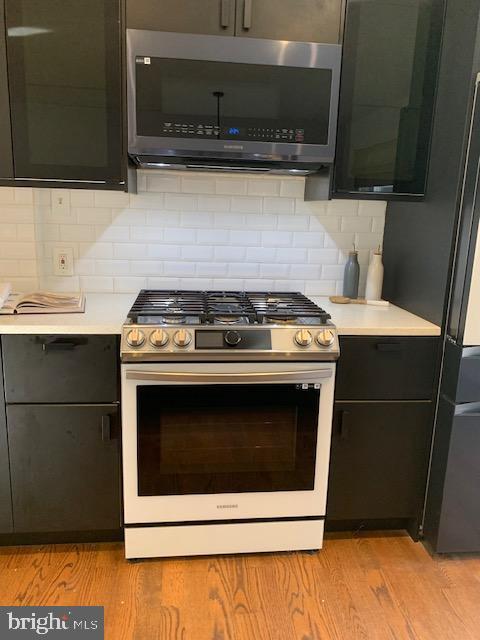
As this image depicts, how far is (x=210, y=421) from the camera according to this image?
1.92m

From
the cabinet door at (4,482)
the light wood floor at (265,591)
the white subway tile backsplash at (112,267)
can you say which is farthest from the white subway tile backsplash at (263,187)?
the light wood floor at (265,591)

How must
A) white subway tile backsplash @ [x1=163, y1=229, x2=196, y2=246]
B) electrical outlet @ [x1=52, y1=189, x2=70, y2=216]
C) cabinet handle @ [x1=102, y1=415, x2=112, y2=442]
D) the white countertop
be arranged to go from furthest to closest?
white subway tile backsplash @ [x1=163, y1=229, x2=196, y2=246], electrical outlet @ [x1=52, y1=189, x2=70, y2=216], cabinet handle @ [x1=102, y1=415, x2=112, y2=442], the white countertop

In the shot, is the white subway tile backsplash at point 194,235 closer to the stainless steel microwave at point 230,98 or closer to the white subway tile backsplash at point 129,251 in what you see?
the white subway tile backsplash at point 129,251

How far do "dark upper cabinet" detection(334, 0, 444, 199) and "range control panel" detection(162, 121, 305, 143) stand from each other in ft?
0.72

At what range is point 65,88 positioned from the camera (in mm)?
1917

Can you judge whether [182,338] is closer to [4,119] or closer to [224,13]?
[4,119]

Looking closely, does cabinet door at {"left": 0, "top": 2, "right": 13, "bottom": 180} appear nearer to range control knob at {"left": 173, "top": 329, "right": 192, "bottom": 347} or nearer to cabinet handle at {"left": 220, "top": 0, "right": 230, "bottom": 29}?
cabinet handle at {"left": 220, "top": 0, "right": 230, "bottom": 29}

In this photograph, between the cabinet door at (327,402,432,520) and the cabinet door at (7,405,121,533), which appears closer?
the cabinet door at (7,405,121,533)

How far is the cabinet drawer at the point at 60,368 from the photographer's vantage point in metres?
1.83

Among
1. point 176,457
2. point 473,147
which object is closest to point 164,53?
point 473,147

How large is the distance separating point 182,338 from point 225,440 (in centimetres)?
46

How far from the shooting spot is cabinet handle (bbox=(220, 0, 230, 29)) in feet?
6.20

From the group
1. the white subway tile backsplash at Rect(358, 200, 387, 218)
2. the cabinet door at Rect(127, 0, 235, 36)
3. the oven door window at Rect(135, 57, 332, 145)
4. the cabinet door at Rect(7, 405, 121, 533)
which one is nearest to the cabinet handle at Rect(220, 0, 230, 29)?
the cabinet door at Rect(127, 0, 235, 36)

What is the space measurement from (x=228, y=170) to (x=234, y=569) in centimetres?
169
